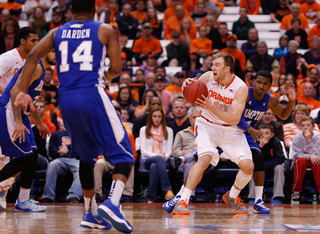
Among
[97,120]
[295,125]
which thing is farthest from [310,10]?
[97,120]

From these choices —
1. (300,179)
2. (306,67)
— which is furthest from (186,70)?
(300,179)

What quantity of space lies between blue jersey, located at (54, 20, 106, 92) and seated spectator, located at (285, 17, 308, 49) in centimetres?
996

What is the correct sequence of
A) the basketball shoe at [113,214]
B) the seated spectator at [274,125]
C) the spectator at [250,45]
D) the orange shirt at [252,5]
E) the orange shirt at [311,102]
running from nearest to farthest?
the basketball shoe at [113,214] → the seated spectator at [274,125] → the orange shirt at [311,102] → the spectator at [250,45] → the orange shirt at [252,5]

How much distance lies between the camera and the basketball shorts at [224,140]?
17.3 ft

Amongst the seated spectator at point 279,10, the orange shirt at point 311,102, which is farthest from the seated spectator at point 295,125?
the seated spectator at point 279,10

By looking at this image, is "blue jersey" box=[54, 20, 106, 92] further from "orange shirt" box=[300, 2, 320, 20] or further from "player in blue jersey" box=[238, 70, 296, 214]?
"orange shirt" box=[300, 2, 320, 20]

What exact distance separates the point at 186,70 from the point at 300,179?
4748 mm

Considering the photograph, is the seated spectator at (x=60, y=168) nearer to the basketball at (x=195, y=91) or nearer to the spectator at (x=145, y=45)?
the basketball at (x=195, y=91)

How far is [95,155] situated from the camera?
3.71m

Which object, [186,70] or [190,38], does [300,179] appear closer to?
[186,70]

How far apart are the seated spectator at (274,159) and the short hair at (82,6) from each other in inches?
178

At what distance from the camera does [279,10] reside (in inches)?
551

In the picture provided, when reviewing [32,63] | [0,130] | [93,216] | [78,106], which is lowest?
[93,216]

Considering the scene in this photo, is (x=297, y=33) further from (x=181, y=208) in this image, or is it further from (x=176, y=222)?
(x=176, y=222)
